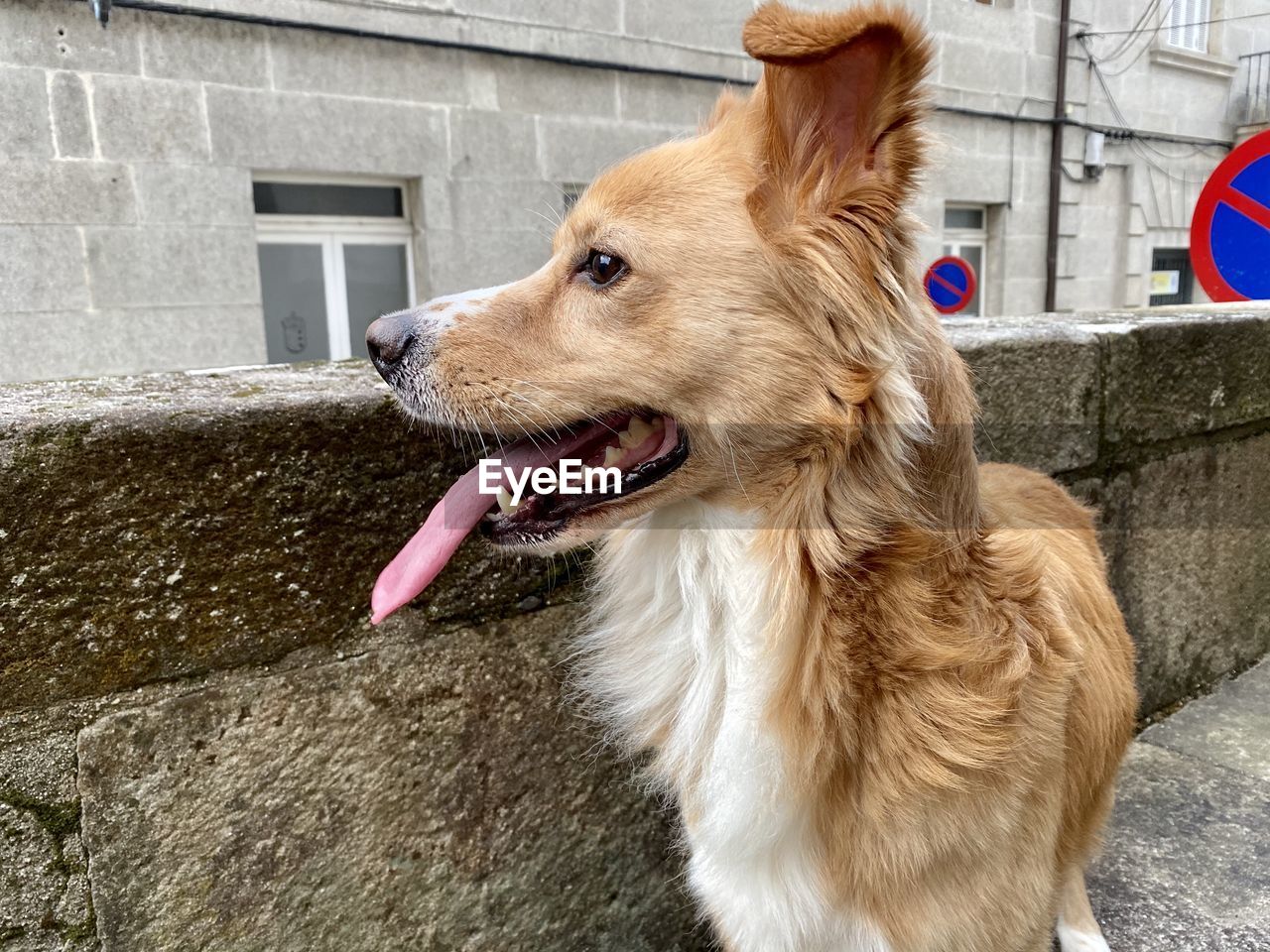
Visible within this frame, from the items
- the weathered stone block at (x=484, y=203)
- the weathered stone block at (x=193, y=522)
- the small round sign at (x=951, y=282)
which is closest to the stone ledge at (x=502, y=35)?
the weathered stone block at (x=484, y=203)

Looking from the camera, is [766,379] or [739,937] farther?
[739,937]

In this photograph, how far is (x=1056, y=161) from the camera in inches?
469

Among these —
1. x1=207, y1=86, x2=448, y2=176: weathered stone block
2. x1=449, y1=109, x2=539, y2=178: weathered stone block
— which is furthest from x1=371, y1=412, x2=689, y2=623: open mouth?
x1=449, y1=109, x2=539, y2=178: weathered stone block

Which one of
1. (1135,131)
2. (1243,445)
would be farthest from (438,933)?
(1135,131)

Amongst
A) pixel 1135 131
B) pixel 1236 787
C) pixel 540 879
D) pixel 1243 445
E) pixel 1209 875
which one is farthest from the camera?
pixel 1135 131

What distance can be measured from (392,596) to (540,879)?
80 centimetres

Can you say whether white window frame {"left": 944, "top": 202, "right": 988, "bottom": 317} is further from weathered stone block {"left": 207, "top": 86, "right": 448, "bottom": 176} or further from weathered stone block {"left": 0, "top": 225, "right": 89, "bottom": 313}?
weathered stone block {"left": 0, "top": 225, "right": 89, "bottom": 313}

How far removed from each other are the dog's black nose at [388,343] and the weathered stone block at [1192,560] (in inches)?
93.3

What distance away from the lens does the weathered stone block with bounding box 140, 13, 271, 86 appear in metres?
6.05

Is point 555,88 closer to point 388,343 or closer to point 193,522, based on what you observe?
point 388,343

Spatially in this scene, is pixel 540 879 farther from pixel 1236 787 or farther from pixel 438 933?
pixel 1236 787

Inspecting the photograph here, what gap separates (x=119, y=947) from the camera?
4.71ft

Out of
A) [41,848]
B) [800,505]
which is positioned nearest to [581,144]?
[800,505]

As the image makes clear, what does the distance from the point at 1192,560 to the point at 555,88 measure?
6.59 metres
